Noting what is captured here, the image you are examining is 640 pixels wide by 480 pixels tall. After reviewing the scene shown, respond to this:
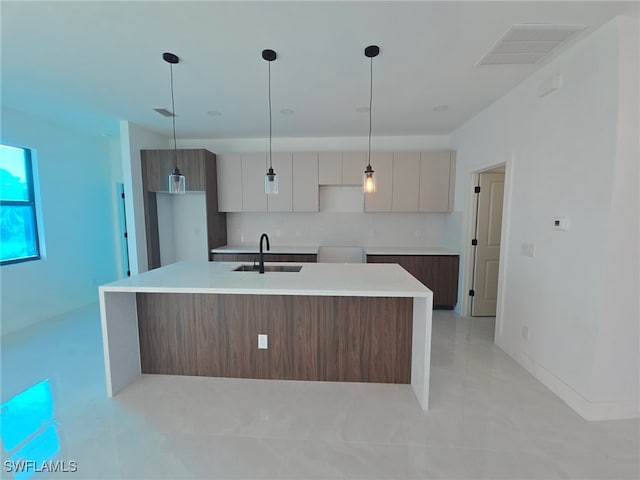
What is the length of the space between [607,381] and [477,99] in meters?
2.72

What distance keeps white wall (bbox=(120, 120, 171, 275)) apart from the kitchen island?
1.81 metres

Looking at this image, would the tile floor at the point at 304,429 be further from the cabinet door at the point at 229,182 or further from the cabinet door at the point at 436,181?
the cabinet door at the point at 229,182

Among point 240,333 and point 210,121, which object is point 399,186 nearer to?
point 210,121

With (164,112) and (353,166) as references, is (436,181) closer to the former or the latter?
(353,166)

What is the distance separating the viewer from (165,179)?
3943 millimetres

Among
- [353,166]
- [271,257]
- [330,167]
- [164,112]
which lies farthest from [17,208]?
[353,166]

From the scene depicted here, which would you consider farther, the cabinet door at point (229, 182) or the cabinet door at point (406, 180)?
the cabinet door at point (229, 182)

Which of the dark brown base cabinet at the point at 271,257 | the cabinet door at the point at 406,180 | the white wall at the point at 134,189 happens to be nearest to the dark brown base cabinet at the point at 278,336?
the dark brown base cabinet at the point at 271,257

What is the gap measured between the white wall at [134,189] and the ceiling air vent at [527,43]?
4.21m

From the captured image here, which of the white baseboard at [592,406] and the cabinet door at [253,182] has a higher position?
the cabinet door at [253,182]

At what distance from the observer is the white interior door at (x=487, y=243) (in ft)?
11.8

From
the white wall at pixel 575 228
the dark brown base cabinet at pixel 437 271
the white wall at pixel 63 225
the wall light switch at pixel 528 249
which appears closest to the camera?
the white wall at pixel 575 228

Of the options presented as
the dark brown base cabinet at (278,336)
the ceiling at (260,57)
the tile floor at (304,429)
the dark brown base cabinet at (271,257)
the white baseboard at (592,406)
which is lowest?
the tile floor at (304,429)

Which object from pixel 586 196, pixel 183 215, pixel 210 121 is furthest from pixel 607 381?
pixel 183 215
